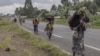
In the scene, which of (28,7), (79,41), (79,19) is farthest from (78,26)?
(28,7)

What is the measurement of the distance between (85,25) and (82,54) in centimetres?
112

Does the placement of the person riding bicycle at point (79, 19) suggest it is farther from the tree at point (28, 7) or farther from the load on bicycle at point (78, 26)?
the tree at point (28, 7)

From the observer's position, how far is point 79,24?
12.7m

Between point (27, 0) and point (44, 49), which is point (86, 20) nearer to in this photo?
point (44, 49)

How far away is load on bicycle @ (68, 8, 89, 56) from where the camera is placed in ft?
40.9

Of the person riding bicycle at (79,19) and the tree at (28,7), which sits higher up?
the person riding bicycle at (79,19)

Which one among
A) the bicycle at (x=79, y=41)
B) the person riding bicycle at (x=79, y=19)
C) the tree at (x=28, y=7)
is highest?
the person riding bicycle at (x=79, y=19)

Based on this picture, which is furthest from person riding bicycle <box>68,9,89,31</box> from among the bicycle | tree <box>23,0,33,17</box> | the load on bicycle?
tree <box>23,0,33,17</box>

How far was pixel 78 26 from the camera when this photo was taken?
1278cm

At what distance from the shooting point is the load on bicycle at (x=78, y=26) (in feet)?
40.9

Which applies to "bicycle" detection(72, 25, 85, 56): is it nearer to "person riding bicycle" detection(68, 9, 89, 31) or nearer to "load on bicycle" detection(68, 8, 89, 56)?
"load on bicycle" detection(68, 8, 89, 56)

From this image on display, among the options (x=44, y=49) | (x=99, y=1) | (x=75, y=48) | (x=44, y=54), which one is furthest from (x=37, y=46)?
(x=99, y=1)

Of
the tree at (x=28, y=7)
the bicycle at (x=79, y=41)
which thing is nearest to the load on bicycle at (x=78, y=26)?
the bicycle at (x=79, y=41)

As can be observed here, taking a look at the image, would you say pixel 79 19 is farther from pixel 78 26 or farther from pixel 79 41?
pixel 79 41
